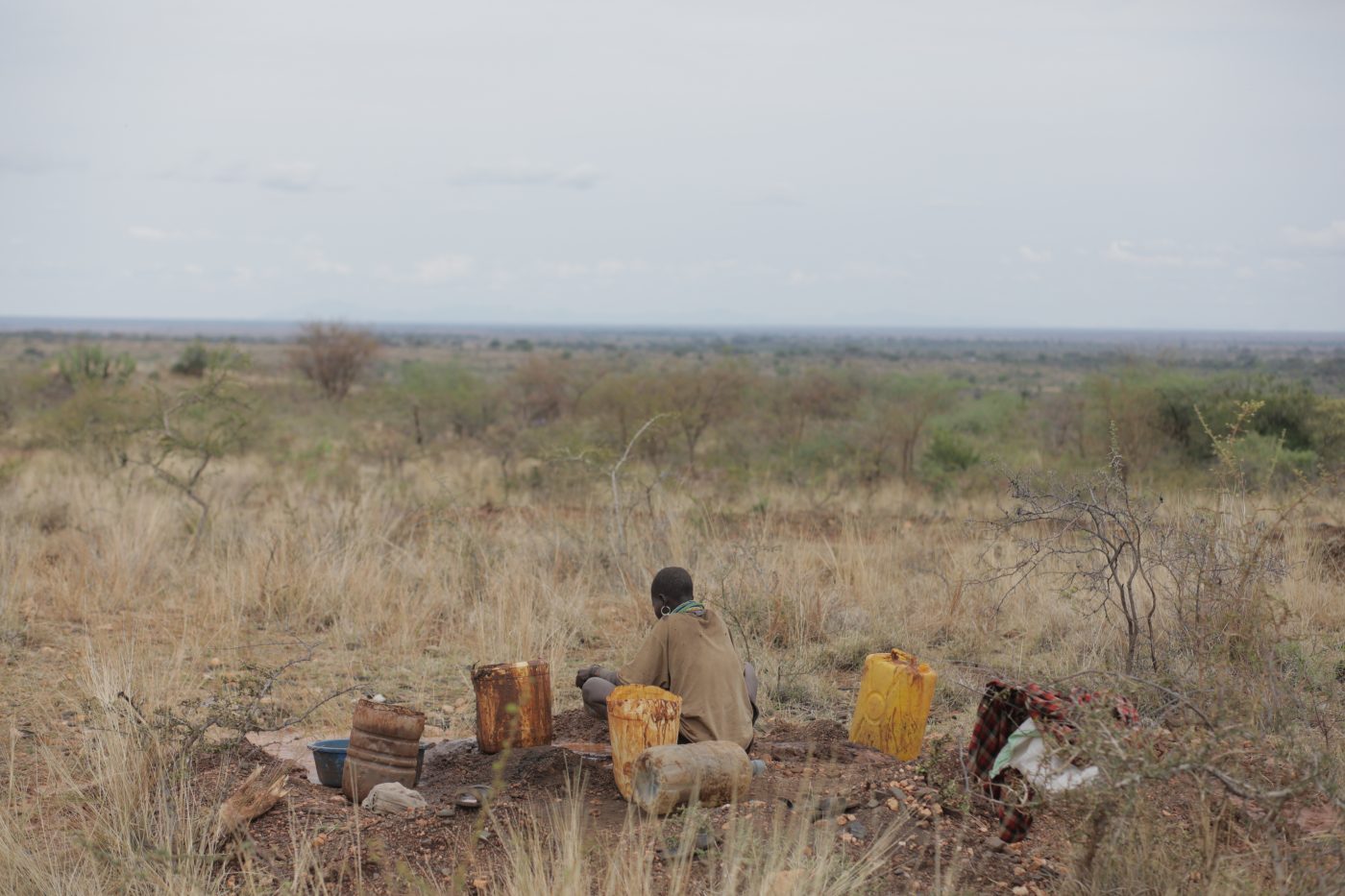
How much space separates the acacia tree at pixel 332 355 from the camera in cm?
3819

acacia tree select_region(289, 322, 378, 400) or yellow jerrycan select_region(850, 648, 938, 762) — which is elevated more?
acacia tree select_region(289, 322, 378, 400)

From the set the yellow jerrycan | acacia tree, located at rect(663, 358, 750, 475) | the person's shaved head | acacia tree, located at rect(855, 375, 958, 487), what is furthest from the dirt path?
acacia tree, located at rect(663, 358, 750, 475)

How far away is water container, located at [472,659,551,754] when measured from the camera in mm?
5281

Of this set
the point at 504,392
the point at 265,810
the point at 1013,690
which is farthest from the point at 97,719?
the point at 504,392

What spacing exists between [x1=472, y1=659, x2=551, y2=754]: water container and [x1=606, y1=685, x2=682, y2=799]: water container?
0.66 meters

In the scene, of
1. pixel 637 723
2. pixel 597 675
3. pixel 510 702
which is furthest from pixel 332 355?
pixel 637 723

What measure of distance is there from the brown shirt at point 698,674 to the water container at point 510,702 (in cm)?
45

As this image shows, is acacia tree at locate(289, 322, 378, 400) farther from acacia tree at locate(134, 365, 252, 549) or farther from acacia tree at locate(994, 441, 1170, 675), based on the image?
acacia tree at locate(994, 441, 1170, 675)

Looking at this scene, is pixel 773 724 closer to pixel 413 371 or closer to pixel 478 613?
pixel 478 613

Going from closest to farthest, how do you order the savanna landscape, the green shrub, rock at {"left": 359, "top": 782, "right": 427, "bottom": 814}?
the savanna landscape, rock at {"left": 359, "top": 782, "right": 427, "bottom": 814}, the green shrub

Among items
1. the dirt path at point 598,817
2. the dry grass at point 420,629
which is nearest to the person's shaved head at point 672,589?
the dirt path at point 598,817

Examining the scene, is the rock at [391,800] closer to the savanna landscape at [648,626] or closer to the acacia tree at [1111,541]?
the savanna landscape at [648,626]

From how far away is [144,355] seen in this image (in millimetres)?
66188

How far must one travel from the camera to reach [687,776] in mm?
4344
